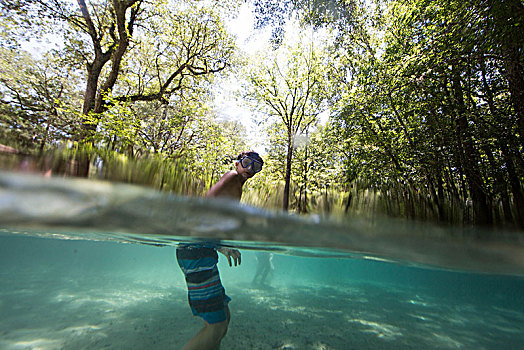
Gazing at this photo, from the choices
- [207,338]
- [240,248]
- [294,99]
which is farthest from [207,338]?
[294,99]

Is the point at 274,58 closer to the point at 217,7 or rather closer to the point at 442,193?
the point at 217,7

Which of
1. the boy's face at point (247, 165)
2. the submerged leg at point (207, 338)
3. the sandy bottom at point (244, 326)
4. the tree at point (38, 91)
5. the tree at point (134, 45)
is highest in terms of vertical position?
the tree at point (134, 45)

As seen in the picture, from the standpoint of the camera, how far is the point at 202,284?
2988 mm

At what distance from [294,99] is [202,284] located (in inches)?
452

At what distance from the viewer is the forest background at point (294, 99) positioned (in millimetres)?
4105

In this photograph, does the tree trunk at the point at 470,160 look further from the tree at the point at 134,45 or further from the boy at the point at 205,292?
the tree at the point at 134,45

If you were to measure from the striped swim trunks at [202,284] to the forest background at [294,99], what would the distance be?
1.41 metres

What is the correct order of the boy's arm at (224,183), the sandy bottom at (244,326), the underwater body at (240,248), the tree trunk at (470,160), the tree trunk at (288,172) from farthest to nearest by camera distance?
the tree trunk at (288,172) < the sandy bottom at (244,326) < the tree trunk at (470,160) < the boy's arm at (224,183) < the underwater body at (240,248)

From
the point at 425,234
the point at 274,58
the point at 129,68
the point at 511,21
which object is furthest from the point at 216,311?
the point at 274,58

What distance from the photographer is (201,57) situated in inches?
423

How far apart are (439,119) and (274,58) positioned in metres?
9.72

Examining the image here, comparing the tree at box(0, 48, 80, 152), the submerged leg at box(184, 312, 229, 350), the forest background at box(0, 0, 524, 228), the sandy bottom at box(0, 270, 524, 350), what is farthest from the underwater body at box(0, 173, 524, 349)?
the tree at box(0, 48, 80, 152)

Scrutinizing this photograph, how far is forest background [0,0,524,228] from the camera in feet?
13.5

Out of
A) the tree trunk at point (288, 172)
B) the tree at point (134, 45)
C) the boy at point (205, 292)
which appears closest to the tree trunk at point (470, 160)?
the tree trunk at point (288, 172)
